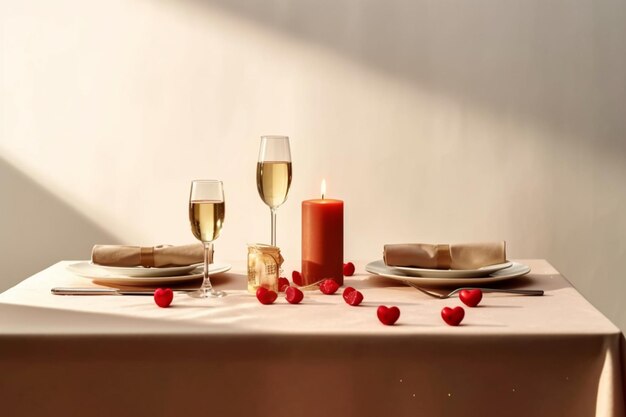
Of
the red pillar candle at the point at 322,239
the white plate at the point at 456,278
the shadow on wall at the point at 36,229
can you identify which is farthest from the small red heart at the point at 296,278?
the shadow on wall at the point at 36,229

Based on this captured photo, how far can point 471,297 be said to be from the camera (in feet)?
4.43

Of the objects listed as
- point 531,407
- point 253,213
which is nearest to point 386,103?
point 253,213

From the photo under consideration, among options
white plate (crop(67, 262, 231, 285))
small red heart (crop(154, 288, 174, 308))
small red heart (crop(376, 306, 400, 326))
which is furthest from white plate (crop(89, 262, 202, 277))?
small red heart (crop(376, 306, 400, 326))

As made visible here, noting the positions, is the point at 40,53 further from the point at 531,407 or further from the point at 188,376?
the point at 531,407

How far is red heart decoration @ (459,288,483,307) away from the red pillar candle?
287 mm

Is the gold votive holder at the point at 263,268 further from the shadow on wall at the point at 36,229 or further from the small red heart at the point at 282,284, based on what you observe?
the shadow on wall at the point at 36,229

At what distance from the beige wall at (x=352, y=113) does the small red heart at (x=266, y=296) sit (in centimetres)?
140

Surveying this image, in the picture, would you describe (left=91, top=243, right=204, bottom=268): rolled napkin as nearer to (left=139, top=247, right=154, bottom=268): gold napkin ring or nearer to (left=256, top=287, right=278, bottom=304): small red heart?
(left=139, top=247, right=154, bottom=268): gold napkin ring

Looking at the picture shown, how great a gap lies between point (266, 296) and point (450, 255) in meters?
0.42

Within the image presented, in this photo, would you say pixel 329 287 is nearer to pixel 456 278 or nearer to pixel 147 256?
pixel 456 278

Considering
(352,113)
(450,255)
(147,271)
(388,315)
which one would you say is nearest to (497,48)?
(352,113)

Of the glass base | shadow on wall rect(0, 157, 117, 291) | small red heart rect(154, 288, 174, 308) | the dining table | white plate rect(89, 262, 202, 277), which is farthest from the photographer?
shadow on wall rect(0, 157, 117, 291)

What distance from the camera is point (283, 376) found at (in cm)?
118

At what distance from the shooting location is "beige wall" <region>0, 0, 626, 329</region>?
272cm
